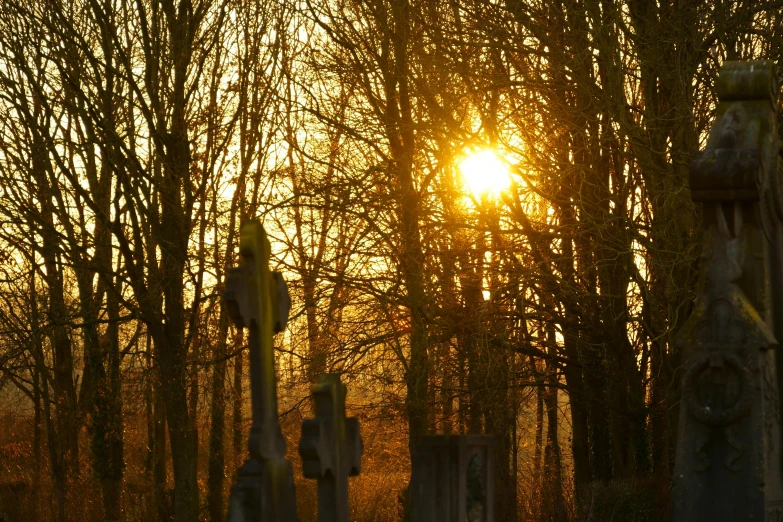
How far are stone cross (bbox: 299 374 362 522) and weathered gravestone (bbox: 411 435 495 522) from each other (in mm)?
2257

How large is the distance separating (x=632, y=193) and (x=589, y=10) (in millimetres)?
2518

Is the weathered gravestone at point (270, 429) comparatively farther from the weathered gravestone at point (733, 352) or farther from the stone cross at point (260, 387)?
the weathered gravestone at point (733, 352)

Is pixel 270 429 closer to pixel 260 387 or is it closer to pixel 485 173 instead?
pixel 260 387

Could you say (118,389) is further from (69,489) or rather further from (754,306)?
(754,306)

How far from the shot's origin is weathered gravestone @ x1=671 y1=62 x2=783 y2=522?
5.23 m

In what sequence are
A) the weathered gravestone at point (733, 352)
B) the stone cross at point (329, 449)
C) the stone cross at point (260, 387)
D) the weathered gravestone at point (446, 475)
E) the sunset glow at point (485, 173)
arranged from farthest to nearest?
the sunset glow at point (485, 173) → the weathered gravestone at point (446, 475) → the stone cross at point (329, 449) → the stone cross at point (260, 387) → the weathered gravestone at point (733, 352)

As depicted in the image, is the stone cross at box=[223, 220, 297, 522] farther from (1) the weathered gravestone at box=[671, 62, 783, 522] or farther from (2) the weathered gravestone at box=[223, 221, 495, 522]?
(1) the weathered gravestone at box=[671, 62, 783, 522]

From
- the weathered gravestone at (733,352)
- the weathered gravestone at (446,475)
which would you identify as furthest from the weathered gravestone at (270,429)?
the weathered gravestone at (446,475)

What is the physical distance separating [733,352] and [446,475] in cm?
393

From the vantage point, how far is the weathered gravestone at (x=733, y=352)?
5230mm

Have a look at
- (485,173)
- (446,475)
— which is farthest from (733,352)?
(485,173)

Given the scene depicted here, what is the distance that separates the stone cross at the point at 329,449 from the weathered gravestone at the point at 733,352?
1.92m

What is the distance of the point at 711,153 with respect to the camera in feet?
18.3

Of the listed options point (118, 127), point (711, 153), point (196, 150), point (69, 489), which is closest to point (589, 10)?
point (196, 150)
